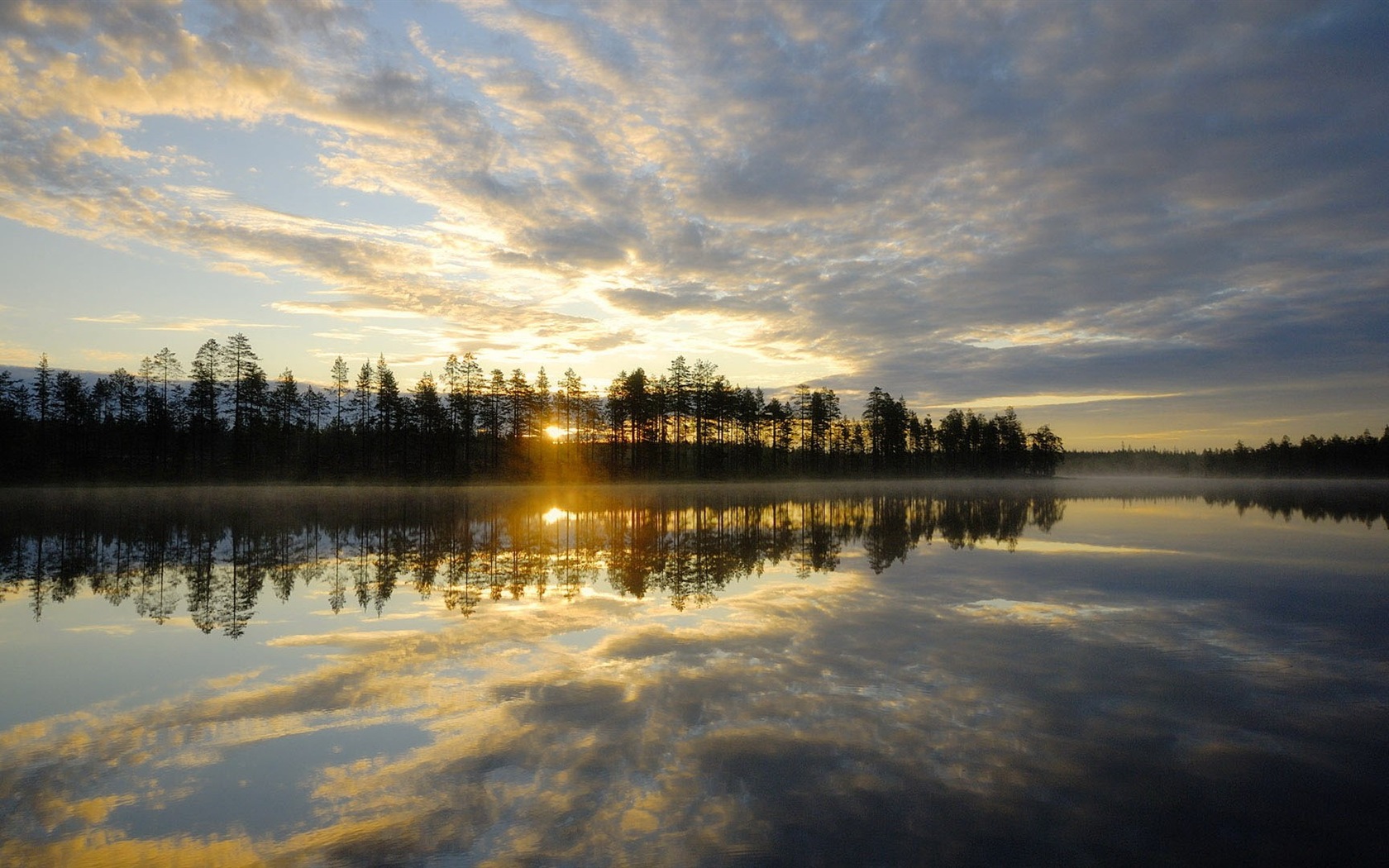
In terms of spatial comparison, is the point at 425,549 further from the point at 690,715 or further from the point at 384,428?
the point at 384,428

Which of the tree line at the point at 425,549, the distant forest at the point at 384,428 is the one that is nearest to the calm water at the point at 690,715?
the tree line at the point at 425,549

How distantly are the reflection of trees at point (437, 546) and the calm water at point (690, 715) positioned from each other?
318 millimetres

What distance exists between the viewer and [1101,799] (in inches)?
251

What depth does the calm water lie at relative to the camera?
5.77m

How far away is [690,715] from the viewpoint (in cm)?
848

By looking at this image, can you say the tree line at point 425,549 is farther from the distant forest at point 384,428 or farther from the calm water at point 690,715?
the distant forest at point 384,428

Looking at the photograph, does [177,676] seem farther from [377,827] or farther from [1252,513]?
[1252,513]

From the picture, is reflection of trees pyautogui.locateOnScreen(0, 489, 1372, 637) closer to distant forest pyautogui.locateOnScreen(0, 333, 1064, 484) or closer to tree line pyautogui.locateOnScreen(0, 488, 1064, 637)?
tree line pyautogui.locateOnScreen(0, 488, 1064, 637)

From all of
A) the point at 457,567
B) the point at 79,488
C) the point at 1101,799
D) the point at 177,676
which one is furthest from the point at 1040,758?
the point at 79,488

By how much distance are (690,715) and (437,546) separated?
20194 mm

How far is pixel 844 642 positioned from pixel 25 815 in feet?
35.1

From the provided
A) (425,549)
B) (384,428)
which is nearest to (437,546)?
(425,549)

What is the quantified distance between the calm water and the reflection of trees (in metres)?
0.32

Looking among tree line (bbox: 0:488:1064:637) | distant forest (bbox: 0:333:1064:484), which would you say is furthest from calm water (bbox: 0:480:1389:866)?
distant forest (bbox: 0:333:1064:484)
